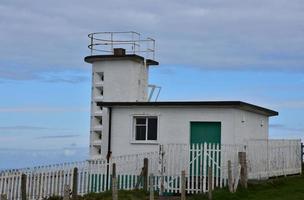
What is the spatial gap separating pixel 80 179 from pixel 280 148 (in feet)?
34.6

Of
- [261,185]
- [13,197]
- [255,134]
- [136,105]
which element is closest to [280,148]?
[255,134]

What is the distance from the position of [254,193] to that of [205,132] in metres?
3.79

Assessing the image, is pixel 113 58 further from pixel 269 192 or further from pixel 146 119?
pixel 269 192

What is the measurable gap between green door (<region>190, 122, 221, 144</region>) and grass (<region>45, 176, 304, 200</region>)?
2.45 m

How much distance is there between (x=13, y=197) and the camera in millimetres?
17641

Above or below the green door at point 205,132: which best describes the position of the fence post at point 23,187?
below

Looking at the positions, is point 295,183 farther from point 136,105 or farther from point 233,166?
point 136,105

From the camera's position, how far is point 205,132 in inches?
925

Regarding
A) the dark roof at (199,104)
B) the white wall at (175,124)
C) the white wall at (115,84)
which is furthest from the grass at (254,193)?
the white wall at (115,84)

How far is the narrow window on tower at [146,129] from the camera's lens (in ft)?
79.3

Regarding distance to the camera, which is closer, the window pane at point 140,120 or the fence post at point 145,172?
the fence post at point 145,172

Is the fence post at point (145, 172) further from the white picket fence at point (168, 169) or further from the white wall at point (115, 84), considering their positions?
the white wall at point (115, 84)

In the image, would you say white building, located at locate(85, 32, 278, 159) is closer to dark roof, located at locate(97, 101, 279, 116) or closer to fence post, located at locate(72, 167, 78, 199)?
dark roof, located at locate(97, 101, 279, 116)

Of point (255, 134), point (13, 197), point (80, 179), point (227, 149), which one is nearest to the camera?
point (13, 197)
